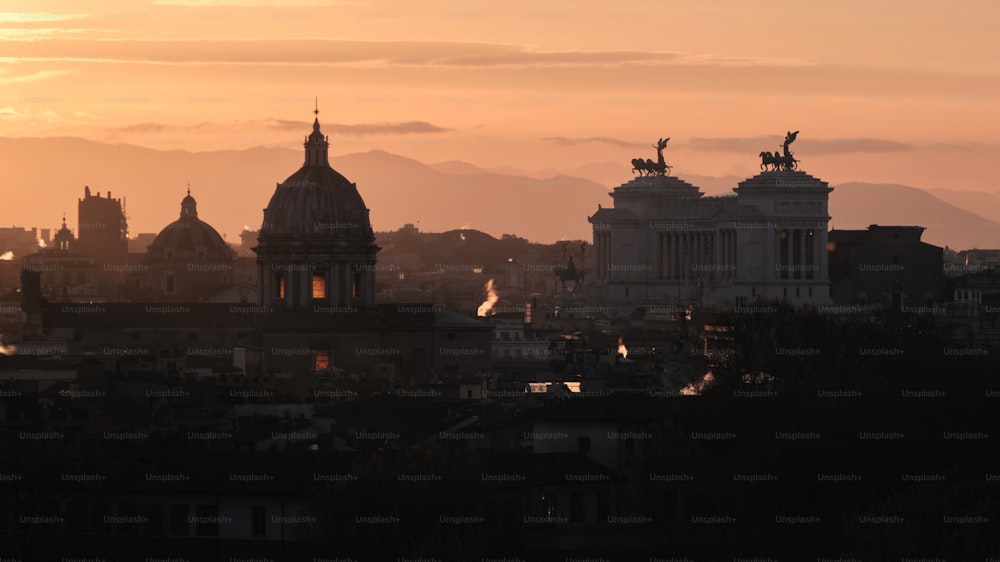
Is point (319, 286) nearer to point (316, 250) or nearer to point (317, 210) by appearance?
point (316, 250)

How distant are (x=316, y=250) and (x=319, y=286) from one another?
5.28ft

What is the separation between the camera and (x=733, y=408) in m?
93.8

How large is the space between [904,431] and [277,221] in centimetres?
7003

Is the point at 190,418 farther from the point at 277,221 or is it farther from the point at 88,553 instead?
the point at 277,221

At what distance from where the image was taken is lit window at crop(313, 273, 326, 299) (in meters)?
158

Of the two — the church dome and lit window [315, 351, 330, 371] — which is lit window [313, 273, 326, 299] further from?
lit window [315, 351, 330, 371]

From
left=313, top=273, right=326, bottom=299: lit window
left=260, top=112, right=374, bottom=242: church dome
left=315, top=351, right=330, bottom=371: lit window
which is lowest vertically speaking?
left=315, top=351, right=330, bottom=371: lit window

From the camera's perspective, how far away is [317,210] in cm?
15838

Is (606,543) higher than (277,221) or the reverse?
the reverse

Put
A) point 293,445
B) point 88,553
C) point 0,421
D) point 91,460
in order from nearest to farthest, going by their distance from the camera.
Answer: point 88,553, point 91,460, point 293,445, point 0,421

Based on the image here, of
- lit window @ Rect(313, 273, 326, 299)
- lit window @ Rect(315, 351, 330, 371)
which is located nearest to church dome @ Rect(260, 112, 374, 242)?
lit window @ Rect(313, 273, 326, 299)

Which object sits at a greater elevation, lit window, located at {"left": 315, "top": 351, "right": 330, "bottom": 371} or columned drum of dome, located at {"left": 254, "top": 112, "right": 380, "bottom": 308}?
columned drum of dome, located at {"left": 254, "top": 112, "right": 380, "bottom": 308}

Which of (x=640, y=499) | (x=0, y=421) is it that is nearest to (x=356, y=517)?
(x=640, y=499)

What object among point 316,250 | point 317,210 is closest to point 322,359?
point 316,250
